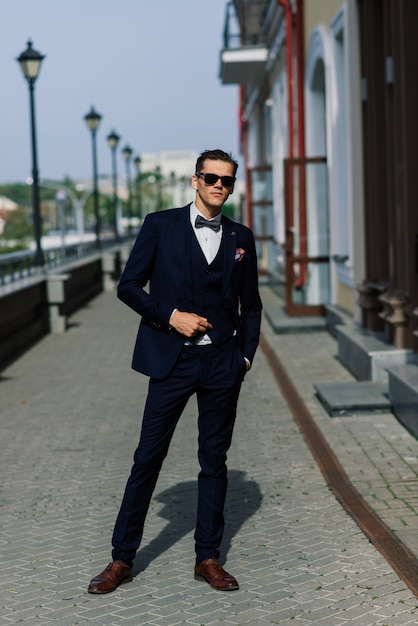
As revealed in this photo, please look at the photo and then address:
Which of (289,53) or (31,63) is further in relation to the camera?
(289,53)

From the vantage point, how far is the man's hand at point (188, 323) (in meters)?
5.35

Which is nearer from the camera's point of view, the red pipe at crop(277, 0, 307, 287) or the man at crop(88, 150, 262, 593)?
the man at crop(88, 150, 262, 593)

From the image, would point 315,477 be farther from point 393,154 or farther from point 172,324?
point 393,154

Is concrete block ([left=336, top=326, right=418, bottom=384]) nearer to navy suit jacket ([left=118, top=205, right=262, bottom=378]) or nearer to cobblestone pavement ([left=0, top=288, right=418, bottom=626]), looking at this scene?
cobblestone pavement ([left=0, top=288, right=418, bottom=626])

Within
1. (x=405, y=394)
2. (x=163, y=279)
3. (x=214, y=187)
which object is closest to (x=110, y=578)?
(x=163, y=279)

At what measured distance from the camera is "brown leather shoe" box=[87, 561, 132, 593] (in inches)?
216

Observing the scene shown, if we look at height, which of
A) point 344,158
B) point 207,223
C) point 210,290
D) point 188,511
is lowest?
point 188,511

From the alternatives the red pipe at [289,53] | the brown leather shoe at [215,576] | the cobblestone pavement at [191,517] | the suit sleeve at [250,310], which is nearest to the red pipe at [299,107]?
the red pipe at [289,53]

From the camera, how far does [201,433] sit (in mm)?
5652

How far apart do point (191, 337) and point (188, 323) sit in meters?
0.09

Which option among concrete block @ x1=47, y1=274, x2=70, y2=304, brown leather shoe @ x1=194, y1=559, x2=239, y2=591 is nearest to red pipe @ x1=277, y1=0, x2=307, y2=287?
concrete block @ x1=47, y1=274, x2=70, y2=304

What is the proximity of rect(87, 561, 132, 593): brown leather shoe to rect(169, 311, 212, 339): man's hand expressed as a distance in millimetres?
1078

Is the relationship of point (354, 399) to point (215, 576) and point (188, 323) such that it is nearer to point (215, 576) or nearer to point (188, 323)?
point (215, 576)

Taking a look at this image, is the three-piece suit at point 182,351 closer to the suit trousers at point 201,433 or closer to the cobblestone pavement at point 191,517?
the suit trousers at point 201,433
